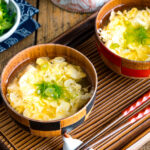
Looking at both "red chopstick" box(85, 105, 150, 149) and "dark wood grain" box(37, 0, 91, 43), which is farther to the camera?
"dark wood grain" box(37, 0, 91, 43)

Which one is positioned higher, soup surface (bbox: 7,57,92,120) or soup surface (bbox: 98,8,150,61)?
soup surface (bbox: 98,8,150,61)

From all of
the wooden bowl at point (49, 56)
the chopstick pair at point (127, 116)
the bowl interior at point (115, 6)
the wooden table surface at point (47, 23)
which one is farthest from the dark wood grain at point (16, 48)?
the chopstick pair at point (127, 116)

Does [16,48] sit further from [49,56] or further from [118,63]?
[118,63]

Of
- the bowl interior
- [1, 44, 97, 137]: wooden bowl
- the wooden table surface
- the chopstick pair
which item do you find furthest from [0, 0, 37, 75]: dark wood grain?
the chopstick pair

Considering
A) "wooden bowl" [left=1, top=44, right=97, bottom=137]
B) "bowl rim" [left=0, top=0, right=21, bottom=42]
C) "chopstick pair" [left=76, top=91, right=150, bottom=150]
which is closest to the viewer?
"wooden bowl" [left=1, top=44, right=97, bottom=137]

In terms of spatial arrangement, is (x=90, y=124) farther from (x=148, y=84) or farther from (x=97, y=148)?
(x=148, y=84)

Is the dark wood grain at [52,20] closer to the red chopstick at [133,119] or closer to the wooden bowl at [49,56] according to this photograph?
the wooden bowl at [49,56]

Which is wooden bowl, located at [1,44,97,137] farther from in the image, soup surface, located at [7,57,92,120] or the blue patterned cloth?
the blue patterned cloth
